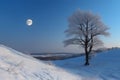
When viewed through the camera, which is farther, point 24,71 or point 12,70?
point 24,71

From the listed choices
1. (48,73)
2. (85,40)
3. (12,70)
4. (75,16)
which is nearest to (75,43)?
(85,40)

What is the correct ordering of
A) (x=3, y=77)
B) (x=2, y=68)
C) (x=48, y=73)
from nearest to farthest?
(x=3, y=77), (x=2, y=68), (x=48, y=73)

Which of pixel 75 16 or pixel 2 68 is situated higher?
pixel 75 16

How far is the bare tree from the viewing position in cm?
3822

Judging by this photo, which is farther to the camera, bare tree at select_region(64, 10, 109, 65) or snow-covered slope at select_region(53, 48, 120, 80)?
bare tree at select_region(64, 10, 109, 65)

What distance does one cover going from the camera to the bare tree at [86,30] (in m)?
38.2

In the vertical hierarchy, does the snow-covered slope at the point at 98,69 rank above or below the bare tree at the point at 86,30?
below

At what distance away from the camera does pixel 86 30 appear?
38.4 meters

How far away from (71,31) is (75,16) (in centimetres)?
290

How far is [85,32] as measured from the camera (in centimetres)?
3812

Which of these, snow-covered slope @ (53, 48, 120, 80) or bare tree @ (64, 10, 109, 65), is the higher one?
bare tree @ (64, 10, 109, 65)

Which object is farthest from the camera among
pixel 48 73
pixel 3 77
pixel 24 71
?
pixel 48 73

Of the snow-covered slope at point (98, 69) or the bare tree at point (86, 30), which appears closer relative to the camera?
the snow-covered slope at point (98, 69)

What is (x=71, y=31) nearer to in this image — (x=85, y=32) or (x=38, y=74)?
(x=85, y=32)
